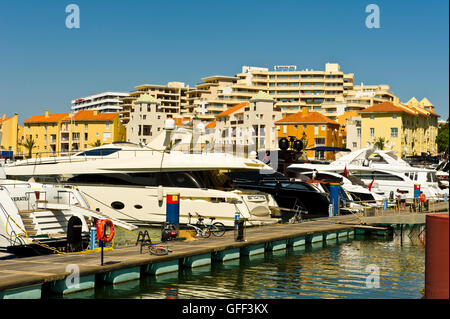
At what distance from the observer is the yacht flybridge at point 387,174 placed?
40.2 m

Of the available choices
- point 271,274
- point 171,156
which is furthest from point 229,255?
point 171,156

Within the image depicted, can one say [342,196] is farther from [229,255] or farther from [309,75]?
[309,75]

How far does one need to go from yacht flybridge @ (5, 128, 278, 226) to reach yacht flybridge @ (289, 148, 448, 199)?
13741mm

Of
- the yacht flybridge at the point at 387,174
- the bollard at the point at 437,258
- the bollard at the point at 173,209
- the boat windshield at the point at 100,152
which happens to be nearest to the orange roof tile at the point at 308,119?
the yacht flybridge at the point at 387,174

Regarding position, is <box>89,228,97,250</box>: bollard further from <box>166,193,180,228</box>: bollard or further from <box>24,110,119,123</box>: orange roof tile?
<box>24,110,119,123</box>: orange roof tile

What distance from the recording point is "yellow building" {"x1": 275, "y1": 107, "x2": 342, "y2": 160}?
315 feet

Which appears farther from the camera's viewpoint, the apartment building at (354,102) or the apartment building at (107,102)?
the apartment building at (107,102)

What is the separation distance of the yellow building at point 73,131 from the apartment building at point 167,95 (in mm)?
29683

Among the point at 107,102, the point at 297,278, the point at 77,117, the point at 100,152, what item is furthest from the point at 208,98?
the point at 297,278

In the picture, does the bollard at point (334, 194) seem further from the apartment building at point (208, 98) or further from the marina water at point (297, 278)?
the apartment building at point (208, 98)

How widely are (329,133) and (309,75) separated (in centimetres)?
3937

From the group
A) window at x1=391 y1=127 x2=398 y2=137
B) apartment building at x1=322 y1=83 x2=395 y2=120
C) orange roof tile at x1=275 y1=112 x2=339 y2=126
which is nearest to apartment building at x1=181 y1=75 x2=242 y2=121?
apartment building at x1=322 y1=83 x2=395 y2=120

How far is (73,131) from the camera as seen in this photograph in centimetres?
10856

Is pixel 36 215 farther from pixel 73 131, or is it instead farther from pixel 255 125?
pixel 73 131
